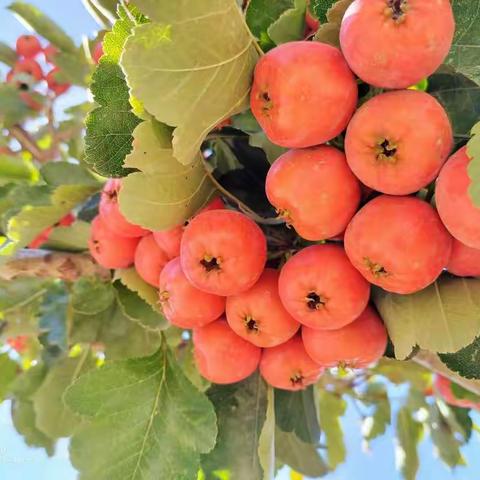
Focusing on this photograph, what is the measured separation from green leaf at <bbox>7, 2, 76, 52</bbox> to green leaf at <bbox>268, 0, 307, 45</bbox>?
1.07 metres

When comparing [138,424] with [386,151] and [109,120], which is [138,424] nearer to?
[109,120]

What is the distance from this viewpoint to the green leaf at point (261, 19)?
756 millimetres

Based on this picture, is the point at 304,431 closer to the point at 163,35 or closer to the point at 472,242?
the point at 472,242

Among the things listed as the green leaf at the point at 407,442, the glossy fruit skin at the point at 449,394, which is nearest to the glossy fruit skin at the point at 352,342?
the glossy fruit skin at the point at 449,394

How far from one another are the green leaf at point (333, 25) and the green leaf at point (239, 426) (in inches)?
21.4

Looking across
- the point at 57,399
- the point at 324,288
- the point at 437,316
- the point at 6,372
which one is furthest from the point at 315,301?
the point at 6,372

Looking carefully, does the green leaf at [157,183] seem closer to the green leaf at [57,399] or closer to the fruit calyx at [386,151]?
the fruit calyx at [386,151]

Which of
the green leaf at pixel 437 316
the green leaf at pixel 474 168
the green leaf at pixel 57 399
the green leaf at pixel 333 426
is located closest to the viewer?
the green leaf at pixel 474 168

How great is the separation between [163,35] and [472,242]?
336 millimetres

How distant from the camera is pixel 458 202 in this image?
22.7 inches

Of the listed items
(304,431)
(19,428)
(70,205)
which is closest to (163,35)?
(70,205)

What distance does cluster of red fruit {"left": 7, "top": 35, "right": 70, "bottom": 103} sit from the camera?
1742mm

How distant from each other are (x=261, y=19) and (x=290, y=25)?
0.17 ft

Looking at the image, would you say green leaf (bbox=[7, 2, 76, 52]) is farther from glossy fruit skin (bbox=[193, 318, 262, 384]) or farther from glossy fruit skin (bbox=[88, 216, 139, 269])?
glossy fruit skin (bbox=[193, 318, 262, 384])
